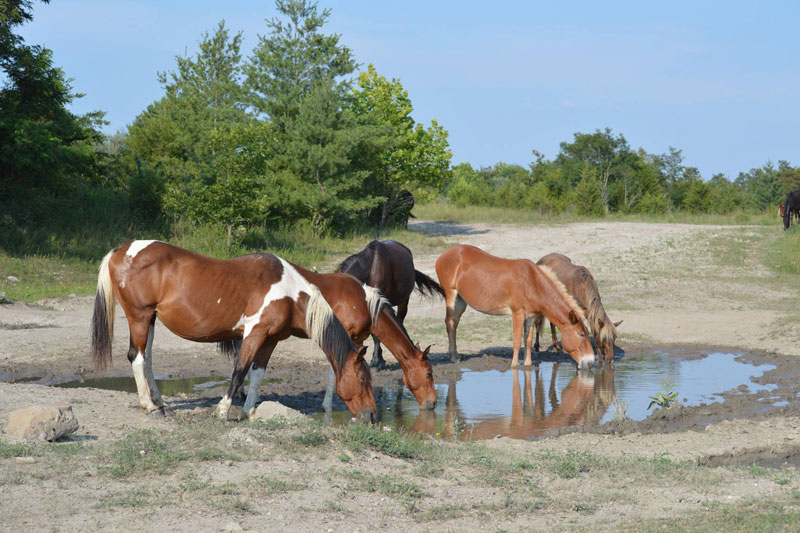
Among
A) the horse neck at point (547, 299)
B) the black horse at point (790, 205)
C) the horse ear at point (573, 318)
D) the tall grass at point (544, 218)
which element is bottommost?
the horse ear at point (573, 318)

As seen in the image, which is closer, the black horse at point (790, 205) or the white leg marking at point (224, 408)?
the white leg marking at point (224, 408)

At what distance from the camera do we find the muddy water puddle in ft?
28.4

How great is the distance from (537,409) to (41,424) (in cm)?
554

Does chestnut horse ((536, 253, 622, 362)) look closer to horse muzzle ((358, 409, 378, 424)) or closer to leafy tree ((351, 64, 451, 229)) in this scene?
horse muzzle ((358, 409, 378, 424))

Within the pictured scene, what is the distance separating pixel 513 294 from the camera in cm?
1224

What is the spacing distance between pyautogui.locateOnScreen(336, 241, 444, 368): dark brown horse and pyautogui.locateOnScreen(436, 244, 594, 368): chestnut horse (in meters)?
0.72

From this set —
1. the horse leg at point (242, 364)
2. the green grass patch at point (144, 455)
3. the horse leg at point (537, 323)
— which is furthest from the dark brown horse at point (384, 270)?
the green grass patch at point (144, 455)

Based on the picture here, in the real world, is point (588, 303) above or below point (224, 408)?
above

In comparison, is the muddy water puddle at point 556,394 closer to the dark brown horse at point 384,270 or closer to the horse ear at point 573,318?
the horse ear at point 573,318

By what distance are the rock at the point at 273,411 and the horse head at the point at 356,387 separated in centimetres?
52

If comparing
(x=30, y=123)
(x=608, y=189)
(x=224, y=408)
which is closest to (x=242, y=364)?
(x=224, y=408)

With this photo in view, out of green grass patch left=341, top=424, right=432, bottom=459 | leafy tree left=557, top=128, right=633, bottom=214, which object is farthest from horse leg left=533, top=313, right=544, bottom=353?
leafy tree left=557, top=128, right=633, bottom=214

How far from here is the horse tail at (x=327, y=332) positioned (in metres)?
7.69

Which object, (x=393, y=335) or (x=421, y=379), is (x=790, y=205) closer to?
(x=421, y=379)
